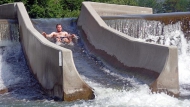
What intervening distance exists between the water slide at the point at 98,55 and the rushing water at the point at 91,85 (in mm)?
212

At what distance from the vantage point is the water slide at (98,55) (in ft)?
26.7

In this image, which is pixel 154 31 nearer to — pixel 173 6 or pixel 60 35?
pixel 60 35

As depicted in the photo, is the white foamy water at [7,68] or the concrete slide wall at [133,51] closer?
the concrete slide wall at [133,51]

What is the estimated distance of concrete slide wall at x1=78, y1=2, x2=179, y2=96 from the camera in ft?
27.4

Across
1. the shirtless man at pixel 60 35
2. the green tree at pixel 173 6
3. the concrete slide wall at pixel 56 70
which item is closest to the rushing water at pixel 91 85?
the concrete slide wall at pixel 56 70

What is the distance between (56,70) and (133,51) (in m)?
2.14

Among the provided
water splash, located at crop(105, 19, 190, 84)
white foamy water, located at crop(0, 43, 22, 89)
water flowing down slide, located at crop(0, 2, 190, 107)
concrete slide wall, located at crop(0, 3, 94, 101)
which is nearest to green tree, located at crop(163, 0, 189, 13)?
water splash, located at crop(105, 19, 190, 84)

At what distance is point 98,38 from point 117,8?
4.60 metres

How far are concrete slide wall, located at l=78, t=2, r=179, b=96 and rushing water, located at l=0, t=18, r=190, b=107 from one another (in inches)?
11.0

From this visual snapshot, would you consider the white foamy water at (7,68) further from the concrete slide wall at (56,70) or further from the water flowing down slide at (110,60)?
the concrete slide wall at (56,70)

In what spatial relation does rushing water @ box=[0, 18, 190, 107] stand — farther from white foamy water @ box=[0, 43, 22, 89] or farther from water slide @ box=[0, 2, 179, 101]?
water slide @ box=[0, 2, 179, 101]

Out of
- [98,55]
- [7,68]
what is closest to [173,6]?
[98,55]

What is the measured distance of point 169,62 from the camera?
8297 millimetres

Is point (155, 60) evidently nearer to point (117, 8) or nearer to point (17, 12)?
point (17, 12)
